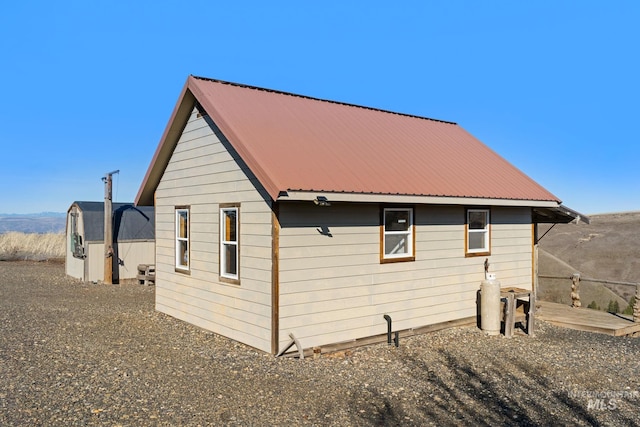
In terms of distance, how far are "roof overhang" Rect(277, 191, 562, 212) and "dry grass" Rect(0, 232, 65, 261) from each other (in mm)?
26738

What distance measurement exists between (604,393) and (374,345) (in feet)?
12.9

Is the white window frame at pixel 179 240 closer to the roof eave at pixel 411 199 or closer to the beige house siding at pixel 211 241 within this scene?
the beige house siding at pixel 211 241

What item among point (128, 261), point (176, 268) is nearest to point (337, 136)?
point (176, 268)

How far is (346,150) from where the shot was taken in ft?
34.8

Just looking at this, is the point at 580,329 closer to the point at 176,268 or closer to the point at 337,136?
the point at 337,136

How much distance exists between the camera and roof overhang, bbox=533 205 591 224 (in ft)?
42.5

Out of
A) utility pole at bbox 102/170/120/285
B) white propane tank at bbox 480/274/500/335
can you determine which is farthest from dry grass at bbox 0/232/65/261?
white propane tank at bbox 480/274/500/335

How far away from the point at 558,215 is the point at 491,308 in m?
4.59

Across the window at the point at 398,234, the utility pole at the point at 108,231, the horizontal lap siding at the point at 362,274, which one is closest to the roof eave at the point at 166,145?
the horizontal lap siding at the point at 362,274

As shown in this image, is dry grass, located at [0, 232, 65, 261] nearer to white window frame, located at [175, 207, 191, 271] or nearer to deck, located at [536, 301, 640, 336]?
white window frame, located at [175, 207, 191, 271]

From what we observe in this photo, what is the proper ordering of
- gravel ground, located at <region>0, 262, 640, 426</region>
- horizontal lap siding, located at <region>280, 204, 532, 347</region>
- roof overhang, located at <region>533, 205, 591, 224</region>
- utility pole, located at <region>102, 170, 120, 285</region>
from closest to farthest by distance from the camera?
gravel ground, located at <region>0, 262, 640, 426</region>
horizontal lap siding, located at <region>280, 204, 532, 347</region>
roof overhang, located at <region>533, 205, 591, 224</region>
utility pole, located at <region>102, 170, 120, 285</region>

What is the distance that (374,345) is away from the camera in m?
9.73

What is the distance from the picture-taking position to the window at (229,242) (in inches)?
387

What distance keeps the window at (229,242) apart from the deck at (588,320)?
27.7 feet
